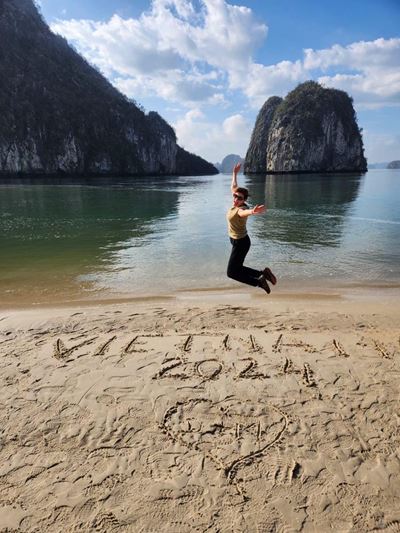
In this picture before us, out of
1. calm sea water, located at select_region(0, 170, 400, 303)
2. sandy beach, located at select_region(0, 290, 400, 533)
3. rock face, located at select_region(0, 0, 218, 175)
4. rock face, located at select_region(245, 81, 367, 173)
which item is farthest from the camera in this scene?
rock face, located at select_region(245, 81, 367, 173)

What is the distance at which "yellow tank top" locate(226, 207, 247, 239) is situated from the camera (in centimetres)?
696

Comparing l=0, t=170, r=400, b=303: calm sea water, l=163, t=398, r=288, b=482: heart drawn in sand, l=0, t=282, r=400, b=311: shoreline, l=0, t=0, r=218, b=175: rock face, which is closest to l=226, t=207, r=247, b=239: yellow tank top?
l=0, t=282, r=400, b=311: shoreline

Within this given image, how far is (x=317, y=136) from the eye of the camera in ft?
609

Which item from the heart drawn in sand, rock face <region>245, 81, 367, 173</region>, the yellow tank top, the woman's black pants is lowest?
the heart drawn in sand

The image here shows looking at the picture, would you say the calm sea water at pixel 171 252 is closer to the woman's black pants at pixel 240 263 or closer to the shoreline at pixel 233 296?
the shoreline at pixel 233 296

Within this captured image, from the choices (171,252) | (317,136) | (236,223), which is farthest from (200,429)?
(317,136)

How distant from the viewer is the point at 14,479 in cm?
376

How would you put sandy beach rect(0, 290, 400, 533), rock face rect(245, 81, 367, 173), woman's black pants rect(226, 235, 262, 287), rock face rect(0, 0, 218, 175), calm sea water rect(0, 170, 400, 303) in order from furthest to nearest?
rock face rect(245, 81, 367, 173) < rock face rect(0, 0, 218, 175) < calm sea water rect(0, 170, 400, 303) < woman's black pants rect(226, 235, 262, 287) < sandy beach rect(0, 290, 400, 533)

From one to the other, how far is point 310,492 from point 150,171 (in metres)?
183

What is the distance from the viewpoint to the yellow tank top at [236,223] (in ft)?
22.8

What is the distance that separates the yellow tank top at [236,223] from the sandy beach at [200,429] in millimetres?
2042

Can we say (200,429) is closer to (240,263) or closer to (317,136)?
(240,263)

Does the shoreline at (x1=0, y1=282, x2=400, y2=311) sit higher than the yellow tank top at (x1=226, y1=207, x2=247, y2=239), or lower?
lower

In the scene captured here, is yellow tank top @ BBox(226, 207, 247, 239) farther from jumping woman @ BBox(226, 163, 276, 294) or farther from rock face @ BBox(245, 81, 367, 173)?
rock face @ BBox(245, 81, 367, 173)
